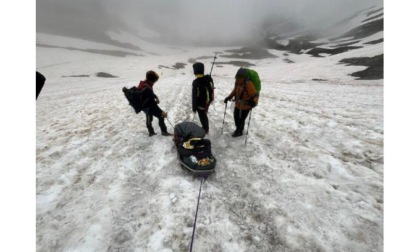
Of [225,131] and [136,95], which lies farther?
[225,131]

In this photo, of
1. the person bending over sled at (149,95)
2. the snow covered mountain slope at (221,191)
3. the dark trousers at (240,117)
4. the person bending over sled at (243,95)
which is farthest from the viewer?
the dark trousers at (240,117)

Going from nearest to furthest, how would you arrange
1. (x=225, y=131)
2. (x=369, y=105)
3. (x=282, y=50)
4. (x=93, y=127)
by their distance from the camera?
(x=225, y=131) → (x=93, y=127) → (x=369, y=105) → (x=282, y=50)

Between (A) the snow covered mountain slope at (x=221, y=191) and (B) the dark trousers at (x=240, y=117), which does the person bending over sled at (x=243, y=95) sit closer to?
(B) the dark trousers at (x=240, y=117)

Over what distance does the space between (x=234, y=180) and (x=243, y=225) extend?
1327 mm

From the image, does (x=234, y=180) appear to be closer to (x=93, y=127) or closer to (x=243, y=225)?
(x=243, y=225)

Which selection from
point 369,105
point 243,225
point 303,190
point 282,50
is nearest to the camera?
point 243,225

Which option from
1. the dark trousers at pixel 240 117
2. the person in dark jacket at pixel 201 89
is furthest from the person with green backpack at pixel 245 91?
the person in dark jacket at pixel 201 89

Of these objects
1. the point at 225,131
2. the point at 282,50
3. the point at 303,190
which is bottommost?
the point at 303,190

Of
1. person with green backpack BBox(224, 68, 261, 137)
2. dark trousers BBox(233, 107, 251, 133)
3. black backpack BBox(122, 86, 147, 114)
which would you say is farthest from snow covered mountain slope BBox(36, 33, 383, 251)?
black backpack BBox(122, 86, 147, 114)

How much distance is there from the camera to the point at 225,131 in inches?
315

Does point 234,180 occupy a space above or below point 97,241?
above

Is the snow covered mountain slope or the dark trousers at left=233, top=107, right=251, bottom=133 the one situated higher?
the dark trousers at left=233, top=107, right=251, bottom=133

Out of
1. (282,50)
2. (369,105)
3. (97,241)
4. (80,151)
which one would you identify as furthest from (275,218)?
(282,50)

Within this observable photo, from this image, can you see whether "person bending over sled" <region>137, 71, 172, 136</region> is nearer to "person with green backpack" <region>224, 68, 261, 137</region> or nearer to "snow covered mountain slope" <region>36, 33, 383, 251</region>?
"snow covered mountain slope" <region>36, 33, 383, 251</region>
